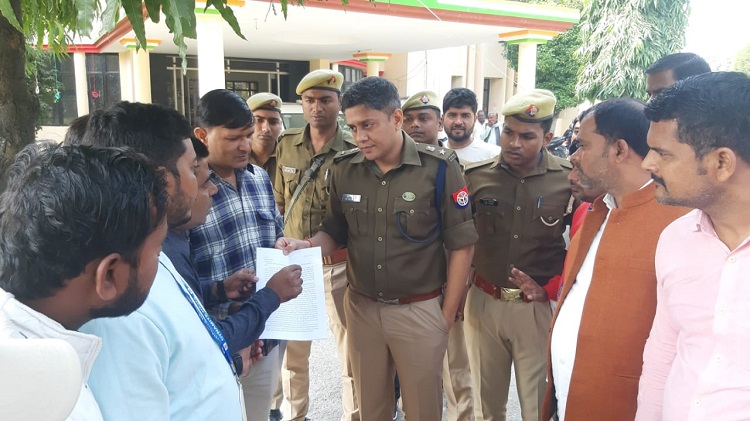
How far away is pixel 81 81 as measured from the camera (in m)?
16.7

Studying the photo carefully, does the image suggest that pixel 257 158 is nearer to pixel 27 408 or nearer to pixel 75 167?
pixel 75 167

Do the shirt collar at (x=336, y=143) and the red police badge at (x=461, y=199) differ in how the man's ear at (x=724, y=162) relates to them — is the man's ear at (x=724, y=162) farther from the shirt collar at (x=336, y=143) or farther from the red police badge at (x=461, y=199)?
the shirt collar at (x=336, y=143)

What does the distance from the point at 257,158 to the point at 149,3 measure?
2578mm

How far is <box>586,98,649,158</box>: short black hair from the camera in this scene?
1920mm

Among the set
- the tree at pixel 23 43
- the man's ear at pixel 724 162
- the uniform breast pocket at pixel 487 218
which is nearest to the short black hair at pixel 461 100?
the uniform breast pocket at pixel 487 218

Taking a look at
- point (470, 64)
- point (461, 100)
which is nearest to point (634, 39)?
point (470, 64)

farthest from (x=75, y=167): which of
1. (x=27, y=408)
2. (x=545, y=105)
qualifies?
(x=545, y=105)

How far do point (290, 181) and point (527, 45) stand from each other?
11.6m

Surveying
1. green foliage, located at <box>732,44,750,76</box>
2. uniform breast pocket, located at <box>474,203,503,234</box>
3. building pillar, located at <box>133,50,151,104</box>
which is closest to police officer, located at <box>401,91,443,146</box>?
uniform breast pocket, located at <box>474,203,503,234</box>

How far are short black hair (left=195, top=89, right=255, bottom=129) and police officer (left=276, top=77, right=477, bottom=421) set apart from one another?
19.6 inches

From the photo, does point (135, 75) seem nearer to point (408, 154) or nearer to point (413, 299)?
point (408, 154)

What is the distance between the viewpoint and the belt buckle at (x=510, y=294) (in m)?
2.68

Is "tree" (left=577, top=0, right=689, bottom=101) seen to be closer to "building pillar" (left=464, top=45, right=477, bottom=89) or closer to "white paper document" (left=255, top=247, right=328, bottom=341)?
"building pillar" (left=464, top=45, right=477, bottom=89)

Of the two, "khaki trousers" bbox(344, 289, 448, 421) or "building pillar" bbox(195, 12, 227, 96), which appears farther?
"building pillar" bbox(195, 12, 227, 96)
